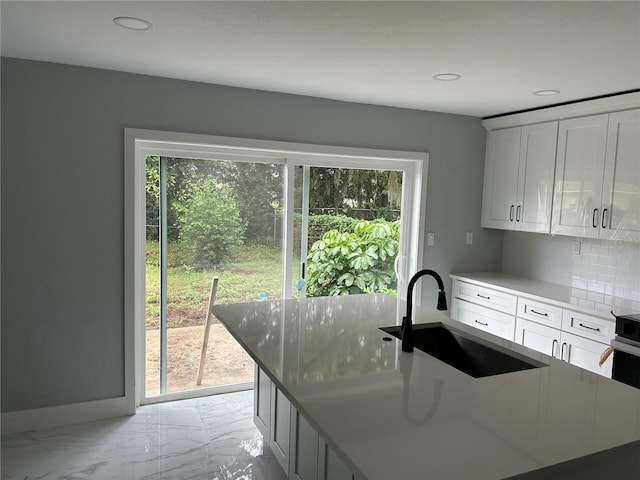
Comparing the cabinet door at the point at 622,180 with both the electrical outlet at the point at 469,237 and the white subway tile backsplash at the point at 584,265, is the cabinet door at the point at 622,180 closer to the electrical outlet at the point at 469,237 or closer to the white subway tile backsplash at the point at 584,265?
the white subway tile backsplash at the point at 584,265

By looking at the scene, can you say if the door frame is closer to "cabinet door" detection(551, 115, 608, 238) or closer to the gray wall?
the gray wall

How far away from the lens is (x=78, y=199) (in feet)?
9.75

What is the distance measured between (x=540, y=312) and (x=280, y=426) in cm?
211

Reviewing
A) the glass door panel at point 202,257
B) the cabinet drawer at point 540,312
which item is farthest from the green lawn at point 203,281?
the cabinet drawer at point 540,312

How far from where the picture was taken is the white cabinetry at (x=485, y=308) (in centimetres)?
368

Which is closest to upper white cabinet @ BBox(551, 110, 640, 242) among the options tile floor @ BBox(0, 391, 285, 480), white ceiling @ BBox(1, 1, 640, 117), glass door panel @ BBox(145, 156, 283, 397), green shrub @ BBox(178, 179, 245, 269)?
white ceiling @ BBox(1, 1, 640, 117)

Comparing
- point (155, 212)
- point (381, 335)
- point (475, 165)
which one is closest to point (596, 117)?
point (475, 165)

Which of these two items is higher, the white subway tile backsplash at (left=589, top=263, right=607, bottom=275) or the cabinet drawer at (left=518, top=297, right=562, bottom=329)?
the white subway tile backsplash at (left=589, top=263, right=607, bottom=275)

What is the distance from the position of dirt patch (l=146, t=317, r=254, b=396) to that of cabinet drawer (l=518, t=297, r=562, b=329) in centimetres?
216

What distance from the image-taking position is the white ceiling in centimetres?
192

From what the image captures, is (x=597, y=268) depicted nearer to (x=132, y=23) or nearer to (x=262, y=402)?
(x=262, y=402)

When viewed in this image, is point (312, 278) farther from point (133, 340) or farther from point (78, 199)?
point (78, 199)

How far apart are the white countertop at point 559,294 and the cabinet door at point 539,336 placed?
0.21 metres

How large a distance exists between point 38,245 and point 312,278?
1990 mm
